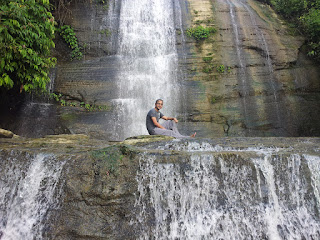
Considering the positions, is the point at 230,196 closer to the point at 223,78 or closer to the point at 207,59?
the point at 223,78

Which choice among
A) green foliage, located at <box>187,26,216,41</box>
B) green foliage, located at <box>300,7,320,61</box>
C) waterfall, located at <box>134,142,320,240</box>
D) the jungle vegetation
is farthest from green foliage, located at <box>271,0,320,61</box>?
the jungle vegetation

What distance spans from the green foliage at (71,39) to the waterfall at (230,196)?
26.1ft

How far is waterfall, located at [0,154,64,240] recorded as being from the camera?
388 centimetres

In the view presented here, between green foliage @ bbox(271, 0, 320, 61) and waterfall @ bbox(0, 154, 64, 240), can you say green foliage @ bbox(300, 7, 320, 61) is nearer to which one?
green foliage @ bbox(271, 0, 320, 61)

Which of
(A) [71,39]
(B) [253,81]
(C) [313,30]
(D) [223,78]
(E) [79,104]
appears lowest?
(E) [79,104]

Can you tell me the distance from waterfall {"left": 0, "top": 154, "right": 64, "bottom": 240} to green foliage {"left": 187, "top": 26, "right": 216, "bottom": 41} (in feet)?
29.1

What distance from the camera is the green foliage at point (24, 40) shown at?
19.4 feet

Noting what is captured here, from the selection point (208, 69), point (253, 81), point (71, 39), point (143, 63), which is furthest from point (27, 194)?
point (253, 81)

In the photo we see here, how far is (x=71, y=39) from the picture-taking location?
432 inches

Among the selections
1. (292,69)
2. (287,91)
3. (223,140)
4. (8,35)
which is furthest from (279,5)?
(8,35)

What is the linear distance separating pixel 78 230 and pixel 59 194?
2.13 ft

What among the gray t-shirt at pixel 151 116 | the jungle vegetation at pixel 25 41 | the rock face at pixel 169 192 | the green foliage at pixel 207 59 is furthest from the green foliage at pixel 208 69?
the rock face at pixel 169 192

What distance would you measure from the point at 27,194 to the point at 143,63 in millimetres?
7737

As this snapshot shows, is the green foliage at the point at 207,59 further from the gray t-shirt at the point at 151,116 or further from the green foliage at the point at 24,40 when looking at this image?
the green foliage at the point at 24,40
